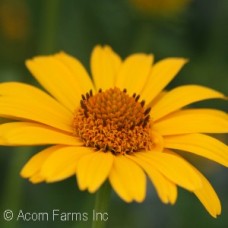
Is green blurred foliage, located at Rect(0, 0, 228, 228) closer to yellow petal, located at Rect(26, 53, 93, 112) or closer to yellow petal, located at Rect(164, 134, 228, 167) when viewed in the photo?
yellow petal, located at Rect(26, 53, 93, 112)

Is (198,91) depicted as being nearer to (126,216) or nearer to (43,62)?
(43,62)

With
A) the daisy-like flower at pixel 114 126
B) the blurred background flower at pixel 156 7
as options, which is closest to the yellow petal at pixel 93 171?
the daisy-like flower at pixel 114 126

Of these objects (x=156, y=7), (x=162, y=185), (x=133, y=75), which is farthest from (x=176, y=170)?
(x=156, y=7)

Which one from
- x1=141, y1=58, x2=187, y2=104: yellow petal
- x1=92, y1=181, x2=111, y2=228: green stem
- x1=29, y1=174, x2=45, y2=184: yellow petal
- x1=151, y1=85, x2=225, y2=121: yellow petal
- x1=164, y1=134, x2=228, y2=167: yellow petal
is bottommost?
x1=92, y1=181, x2=111, y2=228: green stem

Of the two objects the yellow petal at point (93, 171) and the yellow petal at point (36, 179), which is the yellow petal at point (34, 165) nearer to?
the yellow petal at point (36, 179)

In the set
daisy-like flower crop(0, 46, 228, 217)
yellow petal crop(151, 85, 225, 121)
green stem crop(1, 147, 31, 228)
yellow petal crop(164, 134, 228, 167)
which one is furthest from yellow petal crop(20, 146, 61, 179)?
green stem crop(1, 147, 31, 228)

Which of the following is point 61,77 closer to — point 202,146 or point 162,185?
point 202,146

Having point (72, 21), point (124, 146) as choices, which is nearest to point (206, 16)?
point (72, 21)
